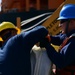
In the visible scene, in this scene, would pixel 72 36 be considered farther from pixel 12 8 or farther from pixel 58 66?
pixel 12 8

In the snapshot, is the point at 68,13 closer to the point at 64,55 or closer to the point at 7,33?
the point at 64,55

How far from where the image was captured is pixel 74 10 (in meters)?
3.21

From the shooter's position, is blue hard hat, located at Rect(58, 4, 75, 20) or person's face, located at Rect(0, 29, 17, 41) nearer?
blue hard hat, located at Rect(58, 4, 75, 20)

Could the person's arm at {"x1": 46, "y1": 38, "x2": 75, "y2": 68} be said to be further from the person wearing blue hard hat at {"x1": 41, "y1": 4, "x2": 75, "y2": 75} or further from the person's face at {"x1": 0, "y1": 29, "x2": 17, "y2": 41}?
the person's face at {"x1": 0, "y1": 29, "x2": 17, "y2": 41}

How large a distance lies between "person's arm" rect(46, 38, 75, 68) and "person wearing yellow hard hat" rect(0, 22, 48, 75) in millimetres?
219

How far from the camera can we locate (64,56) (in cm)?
288

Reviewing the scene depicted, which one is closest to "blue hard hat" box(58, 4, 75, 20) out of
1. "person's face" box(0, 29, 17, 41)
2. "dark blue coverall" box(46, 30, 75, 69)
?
"dark blue coverall" box(46, 30, 75, 69)

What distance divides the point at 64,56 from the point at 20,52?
1.41 ft

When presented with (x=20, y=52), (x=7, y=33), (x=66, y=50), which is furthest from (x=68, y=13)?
(x=7, y=33)

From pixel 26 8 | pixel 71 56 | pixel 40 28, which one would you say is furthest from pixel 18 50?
pixel 26 8

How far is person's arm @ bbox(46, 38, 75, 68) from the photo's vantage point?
287 cm

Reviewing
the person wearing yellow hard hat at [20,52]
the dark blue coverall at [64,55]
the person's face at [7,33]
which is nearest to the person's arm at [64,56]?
the dark blue coverall at [64,55]

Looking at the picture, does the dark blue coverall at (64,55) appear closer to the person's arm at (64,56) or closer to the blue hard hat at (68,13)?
the person's arm at (64,56)

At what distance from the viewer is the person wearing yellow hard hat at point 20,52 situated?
2850 millimetres
